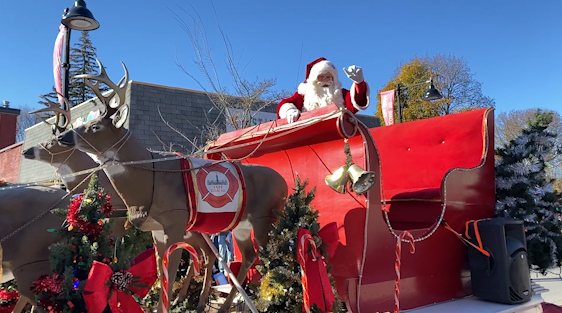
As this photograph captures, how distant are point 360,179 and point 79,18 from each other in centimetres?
486

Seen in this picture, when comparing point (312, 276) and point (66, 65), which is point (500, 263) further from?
point (66, 65)

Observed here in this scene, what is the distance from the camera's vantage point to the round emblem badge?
3355 millimetres

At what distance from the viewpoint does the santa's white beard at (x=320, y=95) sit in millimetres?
4648

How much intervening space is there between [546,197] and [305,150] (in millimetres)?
3451

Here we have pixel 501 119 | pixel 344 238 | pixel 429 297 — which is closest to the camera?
pixel 344 238

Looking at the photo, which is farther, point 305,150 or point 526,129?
point 526,129

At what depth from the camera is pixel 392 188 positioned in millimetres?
5242

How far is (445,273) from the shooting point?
164 inches

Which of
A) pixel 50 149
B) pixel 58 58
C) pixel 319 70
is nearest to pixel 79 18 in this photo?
pixel 58 58

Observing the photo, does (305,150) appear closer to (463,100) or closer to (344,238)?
(344,238)

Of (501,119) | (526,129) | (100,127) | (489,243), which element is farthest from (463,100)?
(100,127)

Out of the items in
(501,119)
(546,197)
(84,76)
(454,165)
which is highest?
(501,119)

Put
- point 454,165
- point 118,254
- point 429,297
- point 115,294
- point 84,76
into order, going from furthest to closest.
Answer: point 454,165 < point 429,297 < point 84,76 < point 118,254 < point 115,294

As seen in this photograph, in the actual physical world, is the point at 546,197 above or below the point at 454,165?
below
